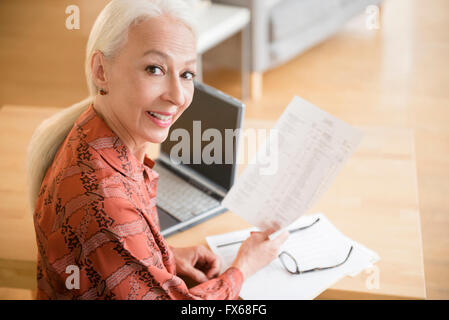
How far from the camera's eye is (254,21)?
304 cm

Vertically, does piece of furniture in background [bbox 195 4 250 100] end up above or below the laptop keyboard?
above

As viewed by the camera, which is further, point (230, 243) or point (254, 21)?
point (254, 21)

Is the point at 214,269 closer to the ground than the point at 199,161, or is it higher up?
closer to the ground

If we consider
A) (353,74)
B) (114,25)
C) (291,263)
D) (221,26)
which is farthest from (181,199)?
(353,74)

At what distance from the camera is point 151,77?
1091 millimetres

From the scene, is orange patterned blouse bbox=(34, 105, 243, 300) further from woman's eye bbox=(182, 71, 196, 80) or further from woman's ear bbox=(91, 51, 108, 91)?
woman's eye bbox=(182, 71, 196, 80)

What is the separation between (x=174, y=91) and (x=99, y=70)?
154 millimetres

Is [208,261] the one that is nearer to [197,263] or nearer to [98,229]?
[197,263]

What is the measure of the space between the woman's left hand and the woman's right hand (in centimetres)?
6

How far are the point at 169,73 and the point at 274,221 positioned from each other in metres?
0.42

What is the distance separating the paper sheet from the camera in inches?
46.9

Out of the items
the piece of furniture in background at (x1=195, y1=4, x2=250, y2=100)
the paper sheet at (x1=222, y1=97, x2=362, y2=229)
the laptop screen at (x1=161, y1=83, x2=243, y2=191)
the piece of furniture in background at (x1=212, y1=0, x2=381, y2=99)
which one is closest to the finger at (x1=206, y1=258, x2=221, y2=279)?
the paper sheet at (x1=222, y1=97, x2=362, y2=229)
